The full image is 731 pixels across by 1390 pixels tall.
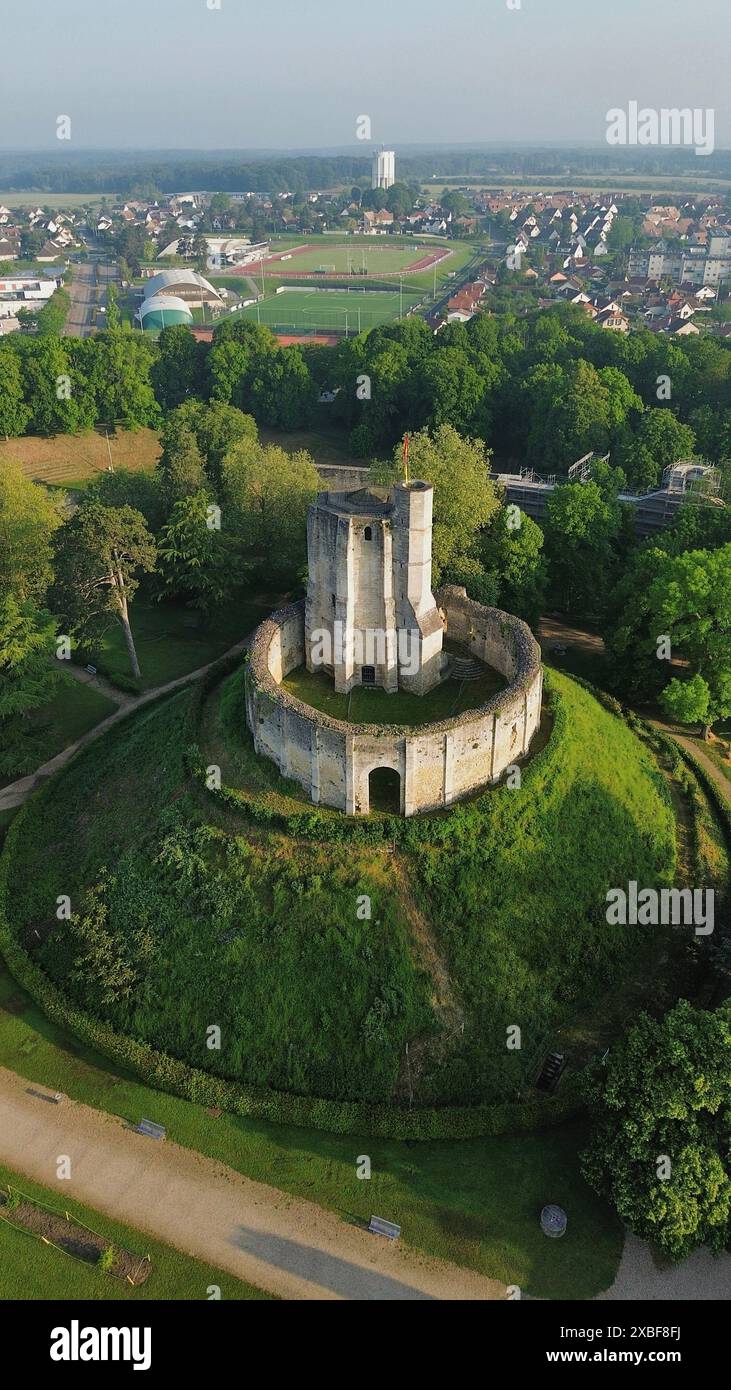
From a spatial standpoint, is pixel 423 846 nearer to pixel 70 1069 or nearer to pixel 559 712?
pixel 559 712

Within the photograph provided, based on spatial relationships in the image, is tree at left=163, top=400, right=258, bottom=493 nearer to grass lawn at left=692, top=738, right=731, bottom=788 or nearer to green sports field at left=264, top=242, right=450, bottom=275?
grass lawn at left=692, top=738, right=731, bottom=788

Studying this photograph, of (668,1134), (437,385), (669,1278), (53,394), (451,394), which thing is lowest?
(669,1278)

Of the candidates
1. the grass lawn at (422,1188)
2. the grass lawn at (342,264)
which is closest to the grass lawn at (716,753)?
the grass lawn at (422,1188)

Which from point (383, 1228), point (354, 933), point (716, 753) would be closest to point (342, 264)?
point (716, 753)

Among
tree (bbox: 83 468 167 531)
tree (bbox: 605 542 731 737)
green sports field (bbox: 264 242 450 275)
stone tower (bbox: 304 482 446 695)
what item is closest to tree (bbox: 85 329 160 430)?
tree (bbox: 83 468 167 531)

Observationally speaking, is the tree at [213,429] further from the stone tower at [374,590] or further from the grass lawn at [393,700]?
the grass lawn at [393,700]

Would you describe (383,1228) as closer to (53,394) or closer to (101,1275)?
(101,1275)
